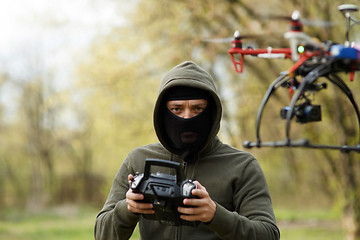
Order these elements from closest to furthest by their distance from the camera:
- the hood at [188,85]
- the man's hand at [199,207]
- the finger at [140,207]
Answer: the man's hand at [199,207] → the finger at [140,207] → the hood at [188,85]

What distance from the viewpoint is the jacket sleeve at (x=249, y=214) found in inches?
110

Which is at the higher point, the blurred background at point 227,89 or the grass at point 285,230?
the blurred background at point 227,89

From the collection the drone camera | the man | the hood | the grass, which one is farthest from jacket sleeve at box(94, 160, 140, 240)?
the grass

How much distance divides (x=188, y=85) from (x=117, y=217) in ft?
3.03

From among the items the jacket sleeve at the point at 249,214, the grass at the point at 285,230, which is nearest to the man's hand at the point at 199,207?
the jacket sleeve at the point at 249,214

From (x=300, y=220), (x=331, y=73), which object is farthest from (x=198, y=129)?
(x=300, y=220)

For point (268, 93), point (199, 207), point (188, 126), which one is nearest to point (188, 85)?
point (188, 126)

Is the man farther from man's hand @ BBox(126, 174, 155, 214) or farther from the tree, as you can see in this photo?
the tree

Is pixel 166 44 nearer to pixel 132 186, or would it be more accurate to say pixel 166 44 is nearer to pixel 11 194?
pixel 132 186

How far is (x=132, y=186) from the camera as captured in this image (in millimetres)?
2693

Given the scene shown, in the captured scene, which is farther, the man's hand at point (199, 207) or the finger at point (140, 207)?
the finger at point (140, 207)

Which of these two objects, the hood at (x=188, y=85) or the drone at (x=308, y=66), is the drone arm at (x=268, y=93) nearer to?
the drone at (x=308, y=66)

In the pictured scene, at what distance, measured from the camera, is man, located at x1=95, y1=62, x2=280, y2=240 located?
307 cm

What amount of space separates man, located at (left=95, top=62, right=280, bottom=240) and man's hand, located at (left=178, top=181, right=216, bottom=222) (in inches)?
13.3
